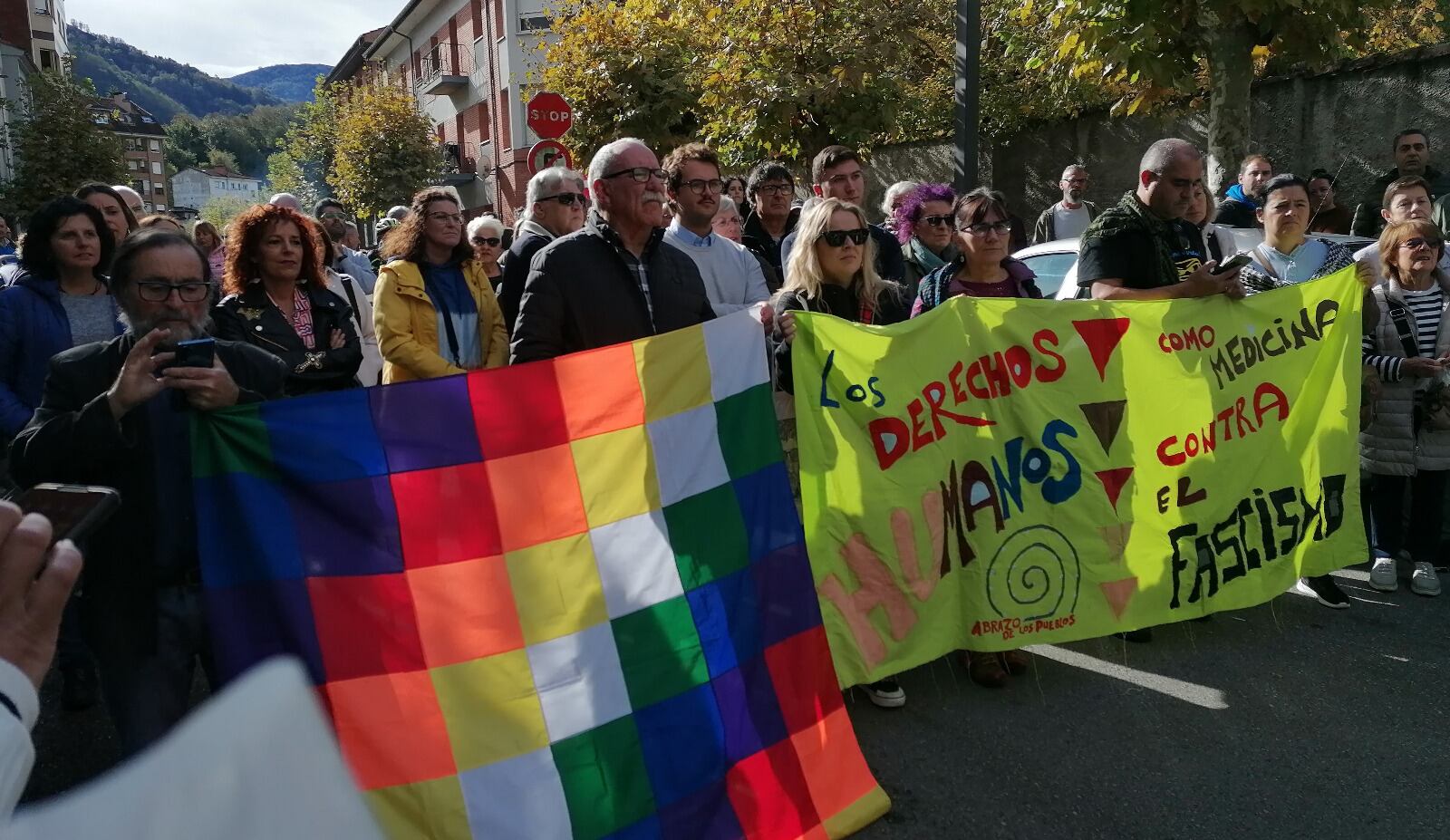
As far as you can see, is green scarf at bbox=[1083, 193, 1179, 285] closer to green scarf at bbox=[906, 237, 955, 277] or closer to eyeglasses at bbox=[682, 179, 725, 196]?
green scarf at bbox=[906, 237, 955, 277]

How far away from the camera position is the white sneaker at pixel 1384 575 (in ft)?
16.8

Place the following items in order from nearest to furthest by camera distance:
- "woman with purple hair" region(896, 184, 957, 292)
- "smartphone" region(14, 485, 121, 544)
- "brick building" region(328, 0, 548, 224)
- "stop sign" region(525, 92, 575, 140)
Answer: "smartphone" region(14, 485, 121, 544) → "woman with purple hair" region(896, 184, 957, 292) → "stop sign" region(525, 92, 575, 140) → "brick building" region(328, 0, 548, 224)

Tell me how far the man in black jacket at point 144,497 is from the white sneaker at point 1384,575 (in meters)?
5.00

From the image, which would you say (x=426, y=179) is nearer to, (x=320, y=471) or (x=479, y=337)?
(x=479, y=337)

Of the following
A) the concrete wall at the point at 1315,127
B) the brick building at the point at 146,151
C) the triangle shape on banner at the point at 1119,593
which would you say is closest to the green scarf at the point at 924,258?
the triangle shape on banner at the point at 1119,593

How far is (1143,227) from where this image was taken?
15.2ft

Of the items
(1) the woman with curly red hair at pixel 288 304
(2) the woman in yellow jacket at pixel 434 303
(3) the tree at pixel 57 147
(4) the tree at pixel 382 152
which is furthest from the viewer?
(4) the tree at pixel 382 152

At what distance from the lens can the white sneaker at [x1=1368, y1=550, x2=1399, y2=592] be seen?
5105mm

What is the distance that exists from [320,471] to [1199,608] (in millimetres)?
3488

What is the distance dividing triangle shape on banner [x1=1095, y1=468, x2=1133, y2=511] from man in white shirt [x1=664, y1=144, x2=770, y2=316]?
1.58 metres

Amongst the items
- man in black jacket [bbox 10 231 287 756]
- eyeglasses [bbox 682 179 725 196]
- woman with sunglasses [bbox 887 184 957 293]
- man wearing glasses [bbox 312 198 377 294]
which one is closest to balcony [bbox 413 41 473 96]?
man wearing glasses [bbox 312 198 377 294]

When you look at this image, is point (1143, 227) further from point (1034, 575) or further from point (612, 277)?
point (612, 277)

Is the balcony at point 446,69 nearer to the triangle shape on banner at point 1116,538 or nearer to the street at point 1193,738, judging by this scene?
the triangle shape on banner at point 1116,538

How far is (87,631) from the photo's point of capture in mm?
2705
